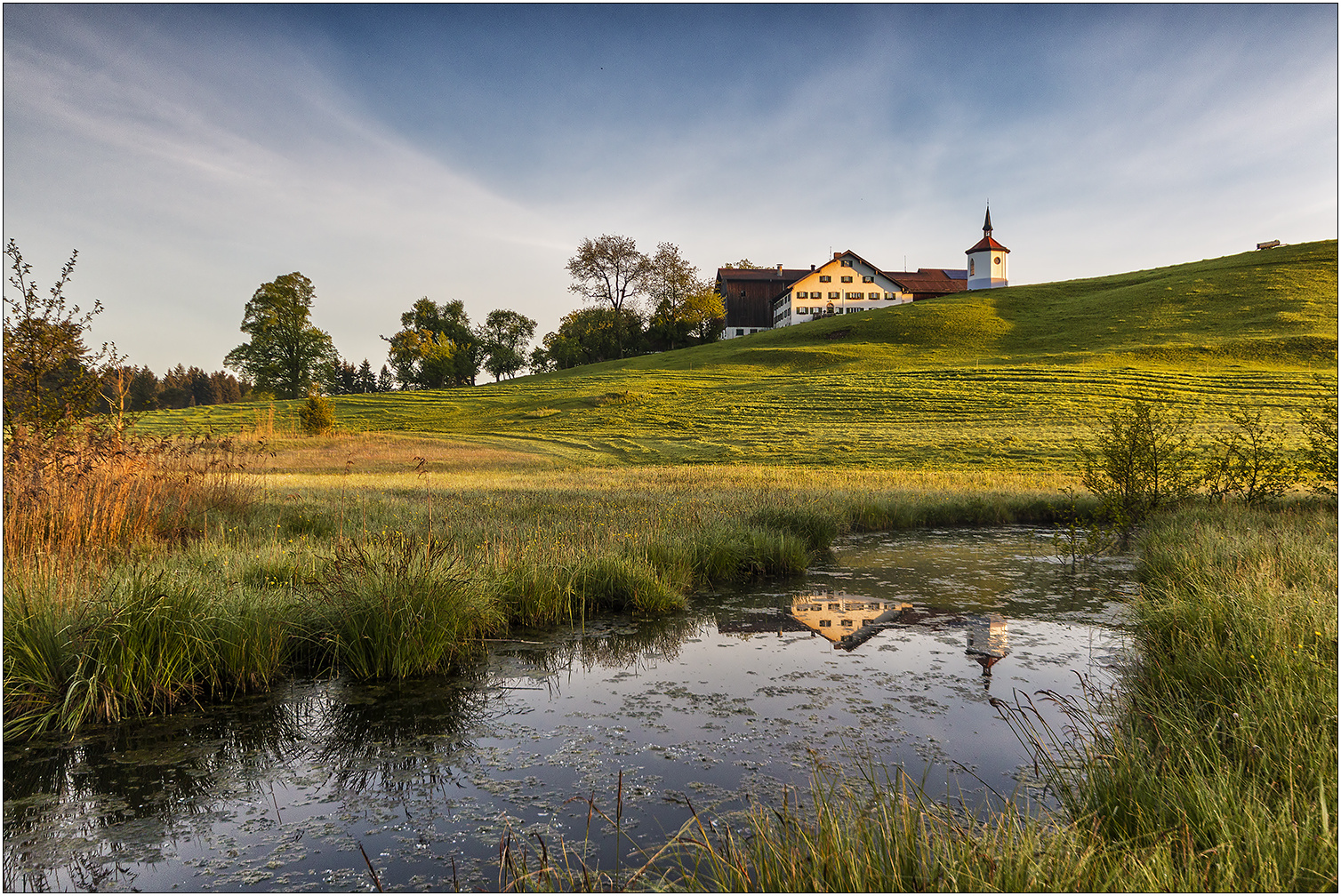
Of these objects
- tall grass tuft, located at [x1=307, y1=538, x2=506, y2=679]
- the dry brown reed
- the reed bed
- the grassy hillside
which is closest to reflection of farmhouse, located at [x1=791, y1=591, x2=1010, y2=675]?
the reed bed

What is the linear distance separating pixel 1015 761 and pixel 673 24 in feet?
22.2

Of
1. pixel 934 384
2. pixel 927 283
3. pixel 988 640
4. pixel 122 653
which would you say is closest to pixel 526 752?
pixel 122 653

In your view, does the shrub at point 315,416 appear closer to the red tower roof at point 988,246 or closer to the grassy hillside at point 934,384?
the grassy hillside at point 934,384

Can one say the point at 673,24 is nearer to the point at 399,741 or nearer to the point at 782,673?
the point at 782,673

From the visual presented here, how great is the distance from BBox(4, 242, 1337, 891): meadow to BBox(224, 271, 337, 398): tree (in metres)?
42.1

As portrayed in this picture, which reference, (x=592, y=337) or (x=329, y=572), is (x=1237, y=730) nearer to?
(x=329, y=572)

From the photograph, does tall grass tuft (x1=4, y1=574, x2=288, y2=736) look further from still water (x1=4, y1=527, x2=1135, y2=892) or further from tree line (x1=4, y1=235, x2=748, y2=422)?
tree line (x1=4, y1=235, x2=748, y2=422)

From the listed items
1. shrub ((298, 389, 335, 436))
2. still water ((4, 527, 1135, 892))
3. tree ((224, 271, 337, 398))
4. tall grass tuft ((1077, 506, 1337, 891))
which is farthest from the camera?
tree ((224, 271, 337, 398))

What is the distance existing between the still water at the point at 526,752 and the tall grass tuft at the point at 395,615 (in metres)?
0.30

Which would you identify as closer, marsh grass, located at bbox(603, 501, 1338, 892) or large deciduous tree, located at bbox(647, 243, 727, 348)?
Result: marsh grass, located at bbox(603, 501, 1338, 892)

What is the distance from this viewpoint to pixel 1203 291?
203 ft

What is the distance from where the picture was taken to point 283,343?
66938 mm

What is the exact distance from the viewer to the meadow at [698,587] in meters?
3.06

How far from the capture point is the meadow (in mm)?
3062
